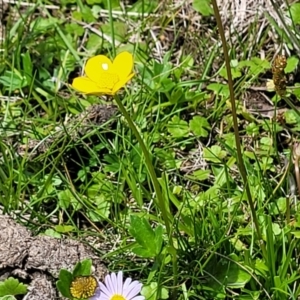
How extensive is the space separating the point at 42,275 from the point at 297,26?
1.20 meters

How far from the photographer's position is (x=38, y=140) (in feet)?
7.77

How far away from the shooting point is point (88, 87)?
63.2 inches

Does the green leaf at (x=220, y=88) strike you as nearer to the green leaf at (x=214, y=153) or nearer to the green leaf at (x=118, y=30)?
the green leaf at (x=214, y=153)

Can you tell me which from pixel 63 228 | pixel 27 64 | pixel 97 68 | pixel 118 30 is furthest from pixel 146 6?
pixel 97 68

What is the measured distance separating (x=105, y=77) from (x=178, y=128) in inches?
32.1

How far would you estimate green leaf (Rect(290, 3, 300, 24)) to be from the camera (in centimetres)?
249

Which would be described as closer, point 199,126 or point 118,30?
point 199,126

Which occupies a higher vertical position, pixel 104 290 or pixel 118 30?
pixel 118 30

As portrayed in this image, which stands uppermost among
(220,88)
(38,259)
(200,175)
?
(220,88)

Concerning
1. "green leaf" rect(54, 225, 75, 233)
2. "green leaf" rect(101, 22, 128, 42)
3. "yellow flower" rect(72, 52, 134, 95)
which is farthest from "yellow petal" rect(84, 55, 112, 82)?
"green leaf" rect(101, 22, 128, 42)

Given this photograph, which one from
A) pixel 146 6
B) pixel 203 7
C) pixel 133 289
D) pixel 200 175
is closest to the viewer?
pixel 133 289

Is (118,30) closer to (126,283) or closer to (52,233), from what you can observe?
(52,233)

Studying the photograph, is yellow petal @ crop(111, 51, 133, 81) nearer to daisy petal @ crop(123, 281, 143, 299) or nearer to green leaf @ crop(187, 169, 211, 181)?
daisy petal @ crop(123, 281, 143, 299)

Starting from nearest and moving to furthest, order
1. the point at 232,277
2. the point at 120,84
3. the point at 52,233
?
the point at 120,84, the point at 232,277, the point at 52,233
